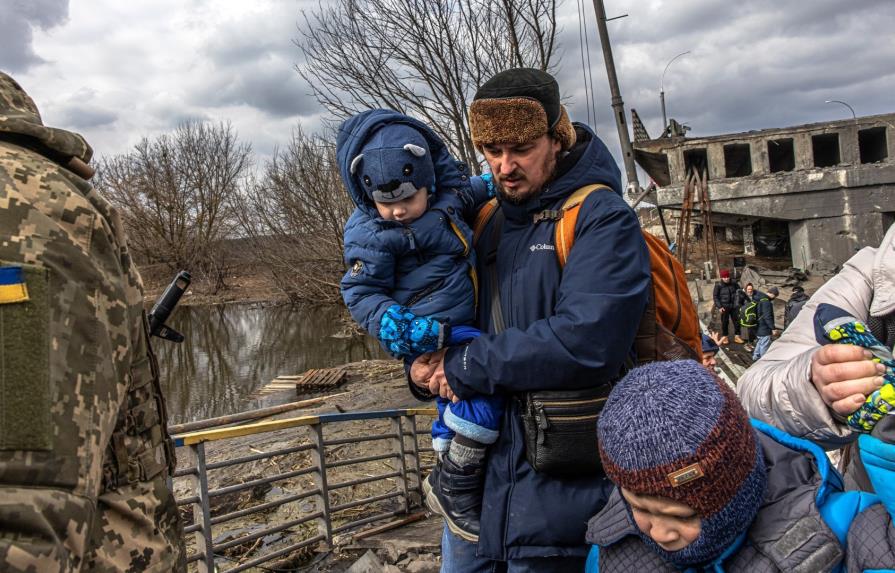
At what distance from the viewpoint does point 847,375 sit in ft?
4.08

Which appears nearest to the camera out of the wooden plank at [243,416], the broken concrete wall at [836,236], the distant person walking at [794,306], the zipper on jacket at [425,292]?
the zipper on jacket at [425,292]

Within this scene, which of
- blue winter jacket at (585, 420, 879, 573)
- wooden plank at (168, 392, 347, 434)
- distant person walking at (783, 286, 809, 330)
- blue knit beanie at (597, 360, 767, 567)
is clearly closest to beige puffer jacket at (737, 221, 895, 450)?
blue winter jacket at (585, 420, 879, 573)

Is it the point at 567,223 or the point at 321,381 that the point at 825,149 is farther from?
the point at 567,223

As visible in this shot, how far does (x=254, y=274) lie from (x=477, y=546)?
44.9 metres

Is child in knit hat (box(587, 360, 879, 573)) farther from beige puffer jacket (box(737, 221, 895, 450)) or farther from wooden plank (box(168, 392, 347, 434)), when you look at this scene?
wooden plank (box(168, 392, 347, 434))

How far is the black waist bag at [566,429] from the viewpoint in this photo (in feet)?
5.44

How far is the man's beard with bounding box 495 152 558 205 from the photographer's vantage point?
192 centimetres

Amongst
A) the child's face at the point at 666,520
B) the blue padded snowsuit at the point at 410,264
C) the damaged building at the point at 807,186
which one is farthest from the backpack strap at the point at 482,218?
the damaged building at the point at 807,186

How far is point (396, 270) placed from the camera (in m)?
2.11

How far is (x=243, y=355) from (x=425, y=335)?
79.2ft

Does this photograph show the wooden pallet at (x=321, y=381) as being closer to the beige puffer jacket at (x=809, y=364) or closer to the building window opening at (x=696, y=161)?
the building window opening at (x=696, y=161)

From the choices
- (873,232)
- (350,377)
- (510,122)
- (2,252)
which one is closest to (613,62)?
(350,377)

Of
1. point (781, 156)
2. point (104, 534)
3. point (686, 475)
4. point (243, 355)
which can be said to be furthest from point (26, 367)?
point (781, 156)

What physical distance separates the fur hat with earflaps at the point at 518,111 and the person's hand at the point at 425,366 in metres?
0.69
